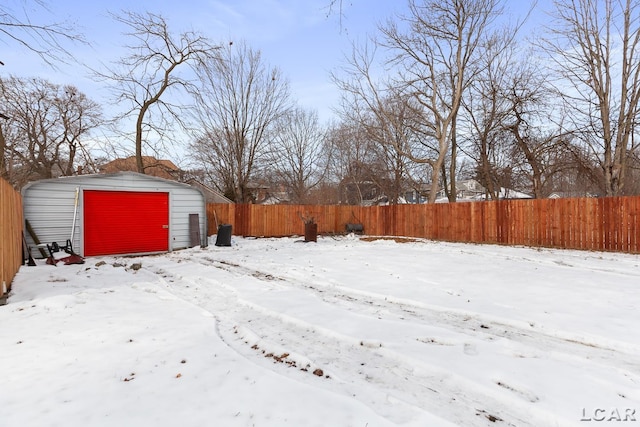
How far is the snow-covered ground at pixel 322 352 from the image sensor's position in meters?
2.22

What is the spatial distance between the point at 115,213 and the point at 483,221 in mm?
13749

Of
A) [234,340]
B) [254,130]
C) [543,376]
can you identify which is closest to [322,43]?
[234,340]

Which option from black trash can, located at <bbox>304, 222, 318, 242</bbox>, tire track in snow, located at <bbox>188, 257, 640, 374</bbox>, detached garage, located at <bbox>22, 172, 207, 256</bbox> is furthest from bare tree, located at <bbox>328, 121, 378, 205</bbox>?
tire track in snow, located at <bbox>188, 257, 640, 374</bbox>

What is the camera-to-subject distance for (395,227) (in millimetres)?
17734

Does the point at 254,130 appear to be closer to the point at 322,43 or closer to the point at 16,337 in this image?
the point at 322,43

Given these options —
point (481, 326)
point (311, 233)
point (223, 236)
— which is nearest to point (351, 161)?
point (311, 233)

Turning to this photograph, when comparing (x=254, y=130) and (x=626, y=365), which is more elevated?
(x=254, y=130)

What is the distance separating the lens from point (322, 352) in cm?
318

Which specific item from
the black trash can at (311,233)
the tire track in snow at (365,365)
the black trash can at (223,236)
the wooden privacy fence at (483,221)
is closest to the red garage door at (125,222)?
the black trash can at (223,236)

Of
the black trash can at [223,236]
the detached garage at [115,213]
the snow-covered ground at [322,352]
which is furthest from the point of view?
the black trash can at [223,236]

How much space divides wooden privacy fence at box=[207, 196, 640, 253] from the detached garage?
4.50 m

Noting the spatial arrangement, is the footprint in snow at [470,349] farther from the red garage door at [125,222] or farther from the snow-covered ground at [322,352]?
the red garage door at [125,222]

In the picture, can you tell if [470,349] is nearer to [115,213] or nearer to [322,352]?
[322,352]

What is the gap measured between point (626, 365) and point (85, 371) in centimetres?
470
